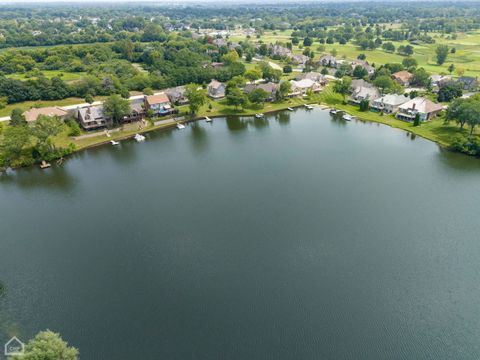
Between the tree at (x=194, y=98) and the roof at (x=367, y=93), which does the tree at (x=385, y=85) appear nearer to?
the roof at (x=367, y=93)

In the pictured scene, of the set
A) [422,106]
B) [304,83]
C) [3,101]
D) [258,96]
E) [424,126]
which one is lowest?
[424,126]

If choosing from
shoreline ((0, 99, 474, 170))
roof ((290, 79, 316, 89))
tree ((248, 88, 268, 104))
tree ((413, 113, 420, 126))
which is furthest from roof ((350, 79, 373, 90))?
tree ((248, 88, 268, 104))

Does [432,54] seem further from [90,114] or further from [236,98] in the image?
[90,114]

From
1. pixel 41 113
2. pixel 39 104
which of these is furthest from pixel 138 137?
pixel 39 104

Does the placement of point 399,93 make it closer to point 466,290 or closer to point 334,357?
point 466,290

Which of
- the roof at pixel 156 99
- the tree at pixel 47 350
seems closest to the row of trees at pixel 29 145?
the roof at pixel 156 99

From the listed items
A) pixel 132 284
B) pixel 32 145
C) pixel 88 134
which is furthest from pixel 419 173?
pixel 32 145
